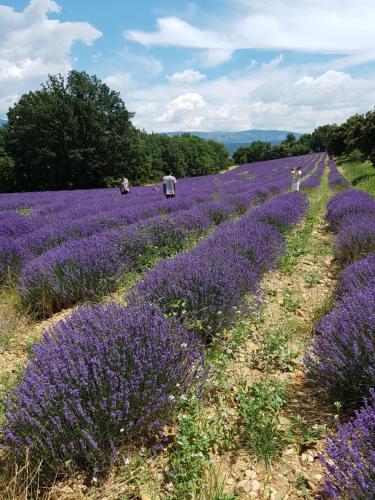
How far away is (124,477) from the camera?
1804mm

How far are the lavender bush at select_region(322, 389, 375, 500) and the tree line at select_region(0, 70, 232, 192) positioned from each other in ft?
104

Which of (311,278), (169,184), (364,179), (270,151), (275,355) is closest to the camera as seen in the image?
(275,355)

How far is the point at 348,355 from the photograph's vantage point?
2.24 meters

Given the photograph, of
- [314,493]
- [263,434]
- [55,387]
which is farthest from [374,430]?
[55,387]

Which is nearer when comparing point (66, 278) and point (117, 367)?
point (117, 367)

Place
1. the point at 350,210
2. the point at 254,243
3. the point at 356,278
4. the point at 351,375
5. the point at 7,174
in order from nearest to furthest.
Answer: the point at 351,375 → the point at 356,278 → the point at 254,243 → the point at 350,210 → the point at 7,174

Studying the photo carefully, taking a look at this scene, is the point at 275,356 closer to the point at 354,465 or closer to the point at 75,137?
the point at 354,465

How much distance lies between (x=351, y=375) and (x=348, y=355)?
0.38ft

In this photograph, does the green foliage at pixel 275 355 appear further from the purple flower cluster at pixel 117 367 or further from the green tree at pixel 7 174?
the green tree at pixel 7 174

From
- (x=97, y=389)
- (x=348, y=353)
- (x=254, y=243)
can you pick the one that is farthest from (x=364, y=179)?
(x=97, y=389)

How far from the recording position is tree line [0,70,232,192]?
3158 cm

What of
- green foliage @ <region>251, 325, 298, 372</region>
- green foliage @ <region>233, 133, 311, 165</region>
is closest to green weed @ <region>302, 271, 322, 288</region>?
green foliage @ <region>251, 325, 298, 372</region>

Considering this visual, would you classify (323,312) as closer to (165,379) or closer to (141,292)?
(141,292)

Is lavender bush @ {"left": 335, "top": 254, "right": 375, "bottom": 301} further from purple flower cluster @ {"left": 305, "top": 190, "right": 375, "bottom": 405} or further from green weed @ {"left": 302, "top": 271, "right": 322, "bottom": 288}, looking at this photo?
green weed @ {"left": 302, "top": 271, "right": 322, "bottom": 288}
